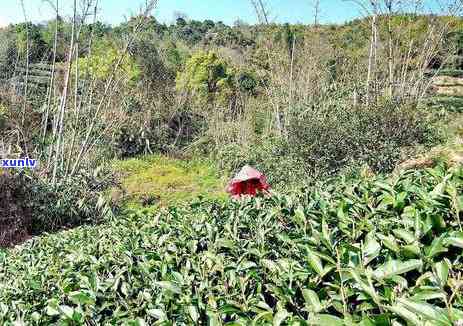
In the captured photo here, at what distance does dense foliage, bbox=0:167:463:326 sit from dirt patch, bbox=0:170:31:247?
5213mm

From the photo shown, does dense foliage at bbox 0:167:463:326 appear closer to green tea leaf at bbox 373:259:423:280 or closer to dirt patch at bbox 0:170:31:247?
green tea leaf at bbox 373:259:423:280

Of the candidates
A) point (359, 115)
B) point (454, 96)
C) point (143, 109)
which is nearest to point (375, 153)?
point (359, 115)

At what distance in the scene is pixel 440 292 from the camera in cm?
88

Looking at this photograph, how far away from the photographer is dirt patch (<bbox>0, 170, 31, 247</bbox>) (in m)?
7.02

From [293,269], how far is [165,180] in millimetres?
12658

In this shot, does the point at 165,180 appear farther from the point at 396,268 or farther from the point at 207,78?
the point at 396,268

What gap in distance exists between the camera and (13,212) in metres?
7.23

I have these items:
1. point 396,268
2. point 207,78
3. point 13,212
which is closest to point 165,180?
point 13,212

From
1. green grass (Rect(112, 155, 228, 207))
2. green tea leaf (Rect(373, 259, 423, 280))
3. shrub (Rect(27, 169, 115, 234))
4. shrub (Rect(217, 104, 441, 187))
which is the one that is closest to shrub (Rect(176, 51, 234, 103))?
green grass (Rect(112, 155, 228, 207))

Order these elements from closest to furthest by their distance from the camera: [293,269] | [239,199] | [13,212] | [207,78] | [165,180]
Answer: [293,269] → [239,199] → [13,212] → [165,180] → [207,78]

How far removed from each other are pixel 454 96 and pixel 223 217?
62.7ft

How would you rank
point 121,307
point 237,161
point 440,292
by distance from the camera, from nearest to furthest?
point 440,292
point 121,307
point 237,161

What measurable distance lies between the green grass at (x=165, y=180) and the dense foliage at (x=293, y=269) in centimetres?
830

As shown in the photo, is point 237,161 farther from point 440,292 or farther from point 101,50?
point 440,292
